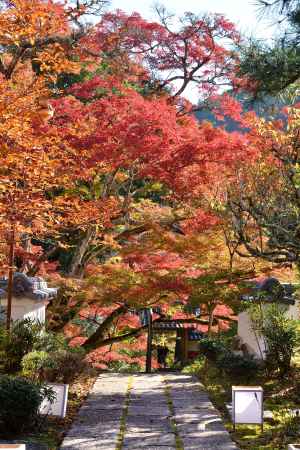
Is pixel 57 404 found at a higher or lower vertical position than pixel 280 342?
lower

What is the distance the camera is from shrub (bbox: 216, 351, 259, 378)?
34.3ft

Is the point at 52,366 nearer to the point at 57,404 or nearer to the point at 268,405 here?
the point at 57,404

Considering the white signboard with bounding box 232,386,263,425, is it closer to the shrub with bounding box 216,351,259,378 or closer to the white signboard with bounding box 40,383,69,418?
the white signboard with bounding box 40,383,69,418

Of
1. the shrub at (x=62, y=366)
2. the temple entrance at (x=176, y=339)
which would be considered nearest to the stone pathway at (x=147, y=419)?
the shrub at (x=62, y=366)

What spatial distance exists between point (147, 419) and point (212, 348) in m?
3.64

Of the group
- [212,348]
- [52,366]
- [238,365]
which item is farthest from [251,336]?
[52,366]

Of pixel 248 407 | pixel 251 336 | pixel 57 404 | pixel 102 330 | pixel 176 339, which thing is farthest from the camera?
pixel 176 339

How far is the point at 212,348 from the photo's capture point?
11766 millimetres

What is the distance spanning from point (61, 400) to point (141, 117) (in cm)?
592

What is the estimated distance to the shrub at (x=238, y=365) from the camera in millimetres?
10461

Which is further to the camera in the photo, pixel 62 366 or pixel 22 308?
pixel 22 308

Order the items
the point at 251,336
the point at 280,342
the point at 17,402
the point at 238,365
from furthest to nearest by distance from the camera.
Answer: the point at 251,336, the point at 238,365, the point at 280,342, the point at 17,402

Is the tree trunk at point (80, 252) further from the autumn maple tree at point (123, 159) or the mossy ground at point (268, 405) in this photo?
the mossy ground at point (268, 405)

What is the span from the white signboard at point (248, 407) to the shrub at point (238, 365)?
273 centimetres
